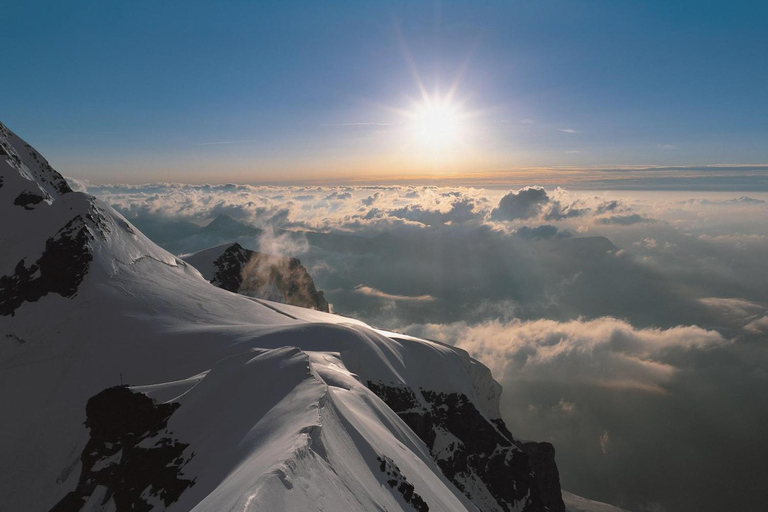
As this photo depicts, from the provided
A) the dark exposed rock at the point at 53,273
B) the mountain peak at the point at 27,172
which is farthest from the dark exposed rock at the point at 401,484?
the mountain peak at the point at 27,172

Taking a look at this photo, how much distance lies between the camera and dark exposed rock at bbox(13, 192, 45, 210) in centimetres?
7856

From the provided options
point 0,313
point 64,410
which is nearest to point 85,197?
point 0,313

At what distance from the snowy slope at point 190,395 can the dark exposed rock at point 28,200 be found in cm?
46

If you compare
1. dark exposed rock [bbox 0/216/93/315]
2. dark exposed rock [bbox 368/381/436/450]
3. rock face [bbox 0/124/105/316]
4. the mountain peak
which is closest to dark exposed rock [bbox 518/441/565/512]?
dark exposed rock [bbox 368/381/436/450]

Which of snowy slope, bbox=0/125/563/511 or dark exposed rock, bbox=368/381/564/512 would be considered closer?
snowy slope, bbox=0/125/563/511

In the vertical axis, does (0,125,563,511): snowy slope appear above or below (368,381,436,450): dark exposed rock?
above

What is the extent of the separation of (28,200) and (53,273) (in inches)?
1087

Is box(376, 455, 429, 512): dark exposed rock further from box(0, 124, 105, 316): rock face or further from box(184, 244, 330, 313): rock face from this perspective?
box(184, 244, 330, 313): rock face

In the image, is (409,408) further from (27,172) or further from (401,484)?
(27,172)

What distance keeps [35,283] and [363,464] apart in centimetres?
7166

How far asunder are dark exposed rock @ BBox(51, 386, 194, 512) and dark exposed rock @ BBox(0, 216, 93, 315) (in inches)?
1317

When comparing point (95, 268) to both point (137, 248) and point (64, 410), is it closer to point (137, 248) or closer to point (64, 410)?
point (137, 248)

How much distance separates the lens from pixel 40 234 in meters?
73.0

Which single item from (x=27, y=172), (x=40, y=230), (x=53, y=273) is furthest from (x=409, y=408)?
(x=27, y=172)
